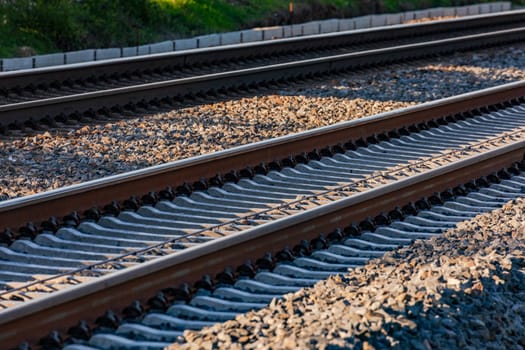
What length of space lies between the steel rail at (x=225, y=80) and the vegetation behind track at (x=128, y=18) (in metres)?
3.98

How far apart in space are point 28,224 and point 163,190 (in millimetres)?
1378

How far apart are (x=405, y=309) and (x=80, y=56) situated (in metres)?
10.8

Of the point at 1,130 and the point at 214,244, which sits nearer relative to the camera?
the point at 214,244

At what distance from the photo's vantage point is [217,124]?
11.7 metres

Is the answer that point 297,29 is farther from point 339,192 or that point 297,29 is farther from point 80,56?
point 339,192

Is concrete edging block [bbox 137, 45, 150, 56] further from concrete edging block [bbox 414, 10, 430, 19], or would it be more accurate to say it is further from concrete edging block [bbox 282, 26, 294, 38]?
concrete edging block [bbox 414, 10, 430, 19]

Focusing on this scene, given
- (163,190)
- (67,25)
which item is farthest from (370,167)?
(67,25)

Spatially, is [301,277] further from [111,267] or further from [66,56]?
[66,56]

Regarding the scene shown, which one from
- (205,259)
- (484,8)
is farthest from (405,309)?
(484,8)

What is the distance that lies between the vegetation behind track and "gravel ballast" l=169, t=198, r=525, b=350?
1042cm

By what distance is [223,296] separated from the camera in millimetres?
6781

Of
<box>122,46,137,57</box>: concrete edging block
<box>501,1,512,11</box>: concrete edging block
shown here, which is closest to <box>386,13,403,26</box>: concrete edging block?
<box>501,1,512,11</box>: concrete edging block

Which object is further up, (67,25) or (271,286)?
(67,25)

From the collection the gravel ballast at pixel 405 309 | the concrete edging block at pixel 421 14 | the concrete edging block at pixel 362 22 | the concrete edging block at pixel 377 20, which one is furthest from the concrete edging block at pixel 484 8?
the gravel ballast at pixel 405 309
